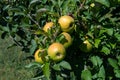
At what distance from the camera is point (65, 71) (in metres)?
2.46

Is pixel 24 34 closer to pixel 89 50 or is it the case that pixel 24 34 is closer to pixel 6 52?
pixel 89 50

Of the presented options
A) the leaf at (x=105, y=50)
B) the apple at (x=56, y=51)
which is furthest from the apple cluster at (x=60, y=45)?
the leaf at (x=105, y=50)

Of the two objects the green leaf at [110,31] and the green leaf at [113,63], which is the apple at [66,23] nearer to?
the green leaf at [110,31]

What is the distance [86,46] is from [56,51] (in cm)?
34

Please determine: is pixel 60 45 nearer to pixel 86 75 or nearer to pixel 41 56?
pixel 41 56

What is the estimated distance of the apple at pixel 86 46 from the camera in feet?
7.32

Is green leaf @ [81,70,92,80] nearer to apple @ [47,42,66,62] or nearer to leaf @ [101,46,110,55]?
leaf @ [101,46,110,55]

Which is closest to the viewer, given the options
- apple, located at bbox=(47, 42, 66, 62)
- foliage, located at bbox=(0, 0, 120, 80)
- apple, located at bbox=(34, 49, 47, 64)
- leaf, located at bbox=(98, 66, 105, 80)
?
apple, located at bbox=(47, 42, 66, 62)

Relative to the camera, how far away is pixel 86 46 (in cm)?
224

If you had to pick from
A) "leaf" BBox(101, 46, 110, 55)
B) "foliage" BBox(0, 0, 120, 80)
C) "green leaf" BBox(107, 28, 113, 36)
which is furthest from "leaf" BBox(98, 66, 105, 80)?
"green leaf" BBox(107, 28, 113, 36)

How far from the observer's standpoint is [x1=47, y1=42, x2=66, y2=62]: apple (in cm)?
196

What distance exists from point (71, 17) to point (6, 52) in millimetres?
3965

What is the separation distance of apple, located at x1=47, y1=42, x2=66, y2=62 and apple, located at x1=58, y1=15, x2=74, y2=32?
0.11 meters

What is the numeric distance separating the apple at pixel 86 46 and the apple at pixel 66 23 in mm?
172
